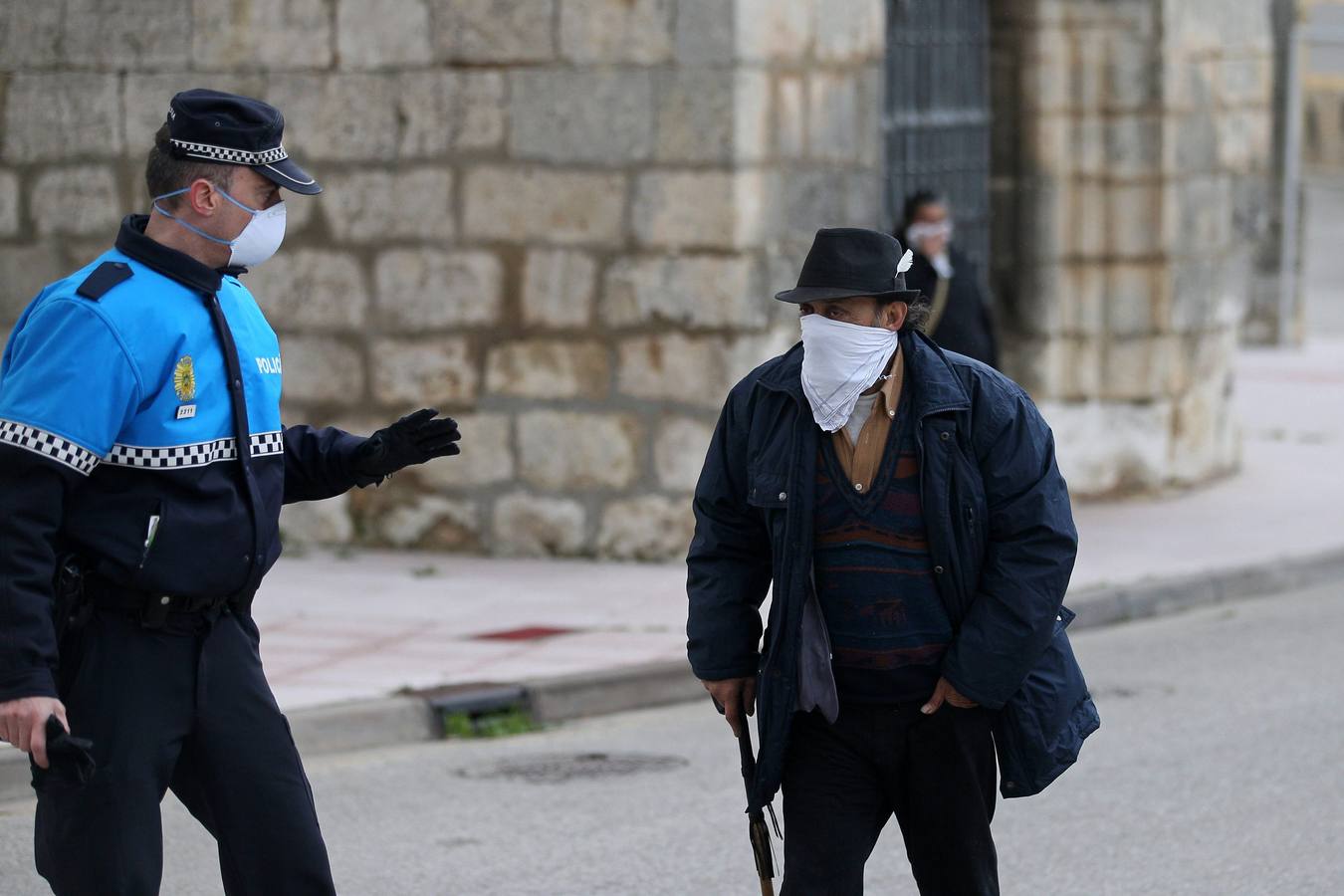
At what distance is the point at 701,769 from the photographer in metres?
7.05

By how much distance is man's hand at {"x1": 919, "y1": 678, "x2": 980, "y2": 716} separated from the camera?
3932 mm

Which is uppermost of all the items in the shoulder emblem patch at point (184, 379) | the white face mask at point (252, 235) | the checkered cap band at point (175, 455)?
the white face mask at point (252, 235)

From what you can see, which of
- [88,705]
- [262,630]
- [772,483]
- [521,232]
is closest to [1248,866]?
[772,483]

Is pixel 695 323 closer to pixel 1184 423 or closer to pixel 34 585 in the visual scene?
pixel 1184 423

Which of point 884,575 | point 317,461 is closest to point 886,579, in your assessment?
point 884,575

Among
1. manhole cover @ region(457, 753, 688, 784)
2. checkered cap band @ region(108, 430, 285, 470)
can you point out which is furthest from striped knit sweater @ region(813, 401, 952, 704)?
manhole cover @ region(457, 753, 688, 784)

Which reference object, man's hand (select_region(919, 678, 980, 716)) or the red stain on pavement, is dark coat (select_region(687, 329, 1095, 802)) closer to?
man's hand (select_region(919, 678, 980, 716))

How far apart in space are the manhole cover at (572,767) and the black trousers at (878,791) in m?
2.99

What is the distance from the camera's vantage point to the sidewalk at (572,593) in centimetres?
825

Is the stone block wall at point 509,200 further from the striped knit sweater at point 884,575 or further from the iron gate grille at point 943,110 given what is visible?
the striped knit sweater at point 884,575

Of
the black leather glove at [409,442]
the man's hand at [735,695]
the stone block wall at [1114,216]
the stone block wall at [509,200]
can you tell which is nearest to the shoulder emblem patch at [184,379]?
the black leather glove at [409,442]

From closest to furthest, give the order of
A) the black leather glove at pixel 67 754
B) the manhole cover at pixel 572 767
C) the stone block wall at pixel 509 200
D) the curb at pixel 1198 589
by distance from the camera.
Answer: the black leather glove at pixel 67 754
the manhole cover at pixel 572 767
the curb at pixel 1198 589
the stone block wall at pixel 509 200

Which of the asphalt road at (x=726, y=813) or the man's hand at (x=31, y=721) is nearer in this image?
the man's hand at (x=31, y=721)

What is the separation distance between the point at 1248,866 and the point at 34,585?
11.3 feet
